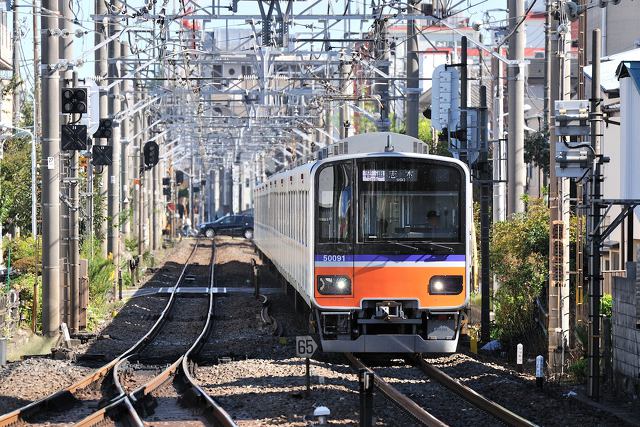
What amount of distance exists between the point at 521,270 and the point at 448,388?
600 cm

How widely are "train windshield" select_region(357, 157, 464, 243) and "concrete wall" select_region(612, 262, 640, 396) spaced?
2391 mm

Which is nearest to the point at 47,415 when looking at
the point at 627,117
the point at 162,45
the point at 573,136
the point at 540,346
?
the point at 573,136

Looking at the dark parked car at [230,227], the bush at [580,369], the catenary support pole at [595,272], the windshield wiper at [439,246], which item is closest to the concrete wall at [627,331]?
the catenary support pole at [595,272]

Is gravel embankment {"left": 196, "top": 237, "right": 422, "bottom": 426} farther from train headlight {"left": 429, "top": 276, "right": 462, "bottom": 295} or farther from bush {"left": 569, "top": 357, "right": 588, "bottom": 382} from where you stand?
bush {"left": 569, "top": 357, "right": 588, "bottom": 382}

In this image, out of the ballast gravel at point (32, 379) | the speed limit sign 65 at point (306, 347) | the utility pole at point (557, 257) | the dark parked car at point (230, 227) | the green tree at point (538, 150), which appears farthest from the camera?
the dark parked car at point (230, 227)

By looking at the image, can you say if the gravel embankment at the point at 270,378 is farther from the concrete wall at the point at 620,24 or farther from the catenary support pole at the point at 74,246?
the concrete wall at the point at 620,24

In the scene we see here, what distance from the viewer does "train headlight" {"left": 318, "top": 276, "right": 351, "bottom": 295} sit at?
49.5 feet

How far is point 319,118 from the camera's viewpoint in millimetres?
37969

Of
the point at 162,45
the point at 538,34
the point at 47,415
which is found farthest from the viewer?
the point at 538,34

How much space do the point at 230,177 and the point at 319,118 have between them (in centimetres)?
5632

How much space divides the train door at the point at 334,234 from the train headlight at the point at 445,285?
101 centimetres

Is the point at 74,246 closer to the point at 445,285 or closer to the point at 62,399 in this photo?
the point at 445,285

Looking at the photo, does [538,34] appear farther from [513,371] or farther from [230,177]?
[513,371]

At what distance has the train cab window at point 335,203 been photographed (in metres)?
15.3
